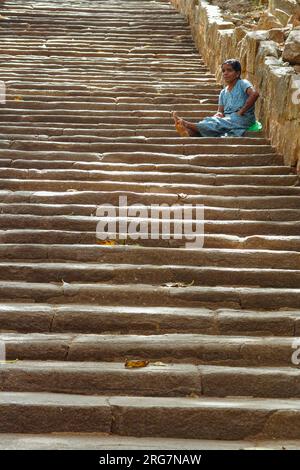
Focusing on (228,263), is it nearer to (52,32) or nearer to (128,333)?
(128,333)

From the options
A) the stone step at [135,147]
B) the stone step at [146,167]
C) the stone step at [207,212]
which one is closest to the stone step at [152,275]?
the stone step at [207,212]

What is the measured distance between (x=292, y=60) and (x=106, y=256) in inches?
152

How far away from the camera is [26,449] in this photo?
9.64 ft

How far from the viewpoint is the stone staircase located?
3219mm

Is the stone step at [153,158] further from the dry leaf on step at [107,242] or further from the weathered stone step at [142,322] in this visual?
the weathered stone step at [142,322]

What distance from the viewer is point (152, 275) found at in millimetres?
4625

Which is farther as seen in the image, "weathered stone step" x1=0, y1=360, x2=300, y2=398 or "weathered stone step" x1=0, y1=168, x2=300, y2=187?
"weathered stone step" x1=0, y1=168, x2=300, y2=187

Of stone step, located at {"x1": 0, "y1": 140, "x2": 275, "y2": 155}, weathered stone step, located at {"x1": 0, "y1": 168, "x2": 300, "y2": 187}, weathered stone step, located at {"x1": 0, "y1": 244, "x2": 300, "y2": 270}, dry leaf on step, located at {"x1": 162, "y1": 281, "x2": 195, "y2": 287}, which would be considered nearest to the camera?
dry leaf on step, located at {"x1": 162, "y1": 281, "x2": 195, "y2": 287}

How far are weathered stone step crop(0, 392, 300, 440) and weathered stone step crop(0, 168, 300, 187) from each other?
3.19m

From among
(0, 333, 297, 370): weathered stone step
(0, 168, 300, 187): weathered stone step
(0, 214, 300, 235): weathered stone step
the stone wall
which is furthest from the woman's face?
(0, 333, 297, 370): weathered stone step

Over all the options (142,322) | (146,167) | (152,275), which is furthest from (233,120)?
(142,322)

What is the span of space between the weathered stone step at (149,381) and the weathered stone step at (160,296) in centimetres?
80

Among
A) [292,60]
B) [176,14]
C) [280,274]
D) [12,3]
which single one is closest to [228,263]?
[280,274]

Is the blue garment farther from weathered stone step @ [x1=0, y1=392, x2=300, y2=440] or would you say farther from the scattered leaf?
weathered stone step @ [x1=0, y1=392, x2=300, y2=440]
